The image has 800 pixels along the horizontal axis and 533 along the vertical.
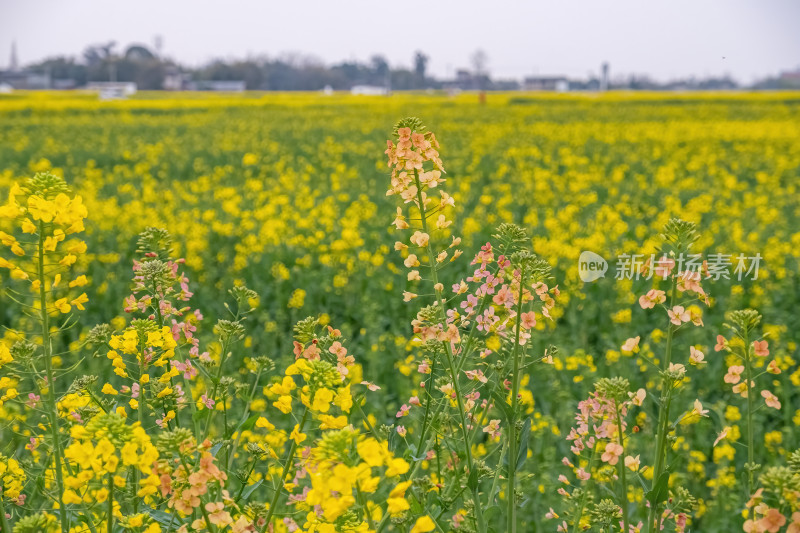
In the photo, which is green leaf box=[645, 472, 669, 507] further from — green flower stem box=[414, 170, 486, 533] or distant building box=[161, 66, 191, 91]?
distant building box=[161, 66, 191, 91]

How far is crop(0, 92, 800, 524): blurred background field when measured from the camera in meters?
4.47

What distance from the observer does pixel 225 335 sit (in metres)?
1.61

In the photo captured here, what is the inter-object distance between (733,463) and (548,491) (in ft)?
3.71

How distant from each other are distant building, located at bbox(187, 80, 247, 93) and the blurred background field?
57977mm

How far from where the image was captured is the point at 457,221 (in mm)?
7836

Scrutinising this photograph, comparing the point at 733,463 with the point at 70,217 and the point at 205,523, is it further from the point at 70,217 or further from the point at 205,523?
the point at 70,217

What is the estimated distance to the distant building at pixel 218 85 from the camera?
7462cm

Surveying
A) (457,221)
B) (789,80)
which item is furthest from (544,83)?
(457,221)

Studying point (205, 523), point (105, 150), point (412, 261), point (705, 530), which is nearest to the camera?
point (205, 523)

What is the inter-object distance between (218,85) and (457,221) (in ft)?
244

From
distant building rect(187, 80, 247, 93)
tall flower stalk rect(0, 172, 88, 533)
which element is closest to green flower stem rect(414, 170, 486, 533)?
tall flower stalk rect(0, 172, 88, 533)

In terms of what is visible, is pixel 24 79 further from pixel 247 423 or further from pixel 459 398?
pixel 459 398

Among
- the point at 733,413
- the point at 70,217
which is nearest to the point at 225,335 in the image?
the point at 70,217

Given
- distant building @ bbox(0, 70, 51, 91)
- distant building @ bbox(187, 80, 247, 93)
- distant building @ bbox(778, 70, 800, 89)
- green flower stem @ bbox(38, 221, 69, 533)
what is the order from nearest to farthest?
green flower stem @ bbox(38, 221, 69, 533) → distant building @ bbox(778, 70, 800, 89) → distant building @ bbox(187, 80, 247, 93) → distant building @ bbox(0, 70, 51, 91)
